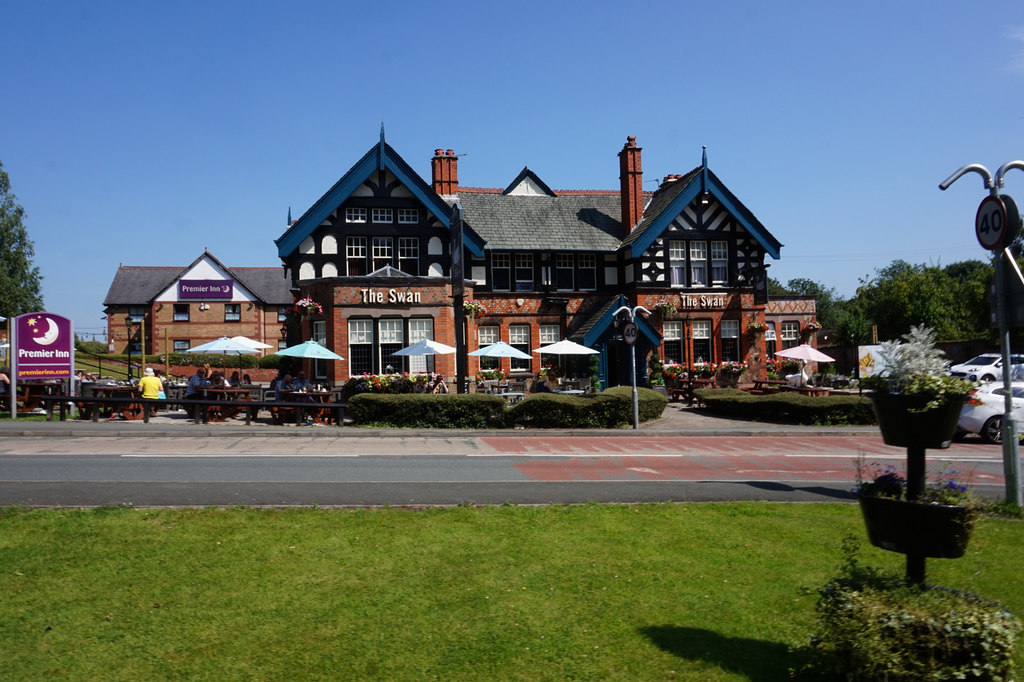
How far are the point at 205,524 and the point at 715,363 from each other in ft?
88.7

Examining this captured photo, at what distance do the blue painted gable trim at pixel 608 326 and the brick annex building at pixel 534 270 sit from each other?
70 mm

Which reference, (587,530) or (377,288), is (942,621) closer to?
(587,530)

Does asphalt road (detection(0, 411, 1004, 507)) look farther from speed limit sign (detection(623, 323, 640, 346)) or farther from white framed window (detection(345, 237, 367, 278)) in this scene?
white framed window (detection(345, 237, 367, 278))

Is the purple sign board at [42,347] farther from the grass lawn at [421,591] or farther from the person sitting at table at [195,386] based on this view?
the grass lawn at [421,591]

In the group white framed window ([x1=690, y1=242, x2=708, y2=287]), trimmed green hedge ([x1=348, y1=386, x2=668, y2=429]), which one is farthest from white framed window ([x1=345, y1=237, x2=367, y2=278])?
white framed window ([x1=690, y1=242, x2=708, y2=287])

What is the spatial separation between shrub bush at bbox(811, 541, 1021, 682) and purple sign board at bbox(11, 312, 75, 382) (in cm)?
2226

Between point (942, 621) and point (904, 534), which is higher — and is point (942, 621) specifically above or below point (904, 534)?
below

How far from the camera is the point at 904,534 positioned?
4.84 meters

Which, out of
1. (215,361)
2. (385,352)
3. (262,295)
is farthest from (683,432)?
(262,295)

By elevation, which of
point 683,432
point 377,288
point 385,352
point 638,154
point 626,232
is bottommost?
point 683,432

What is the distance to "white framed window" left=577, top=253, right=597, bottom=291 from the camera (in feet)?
108

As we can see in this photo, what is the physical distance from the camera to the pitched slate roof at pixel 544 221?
105 ft

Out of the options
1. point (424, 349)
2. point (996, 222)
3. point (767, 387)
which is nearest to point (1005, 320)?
point (996, 222)

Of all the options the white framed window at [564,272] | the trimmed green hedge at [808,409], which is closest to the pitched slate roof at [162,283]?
the white framed window at [564,272]
